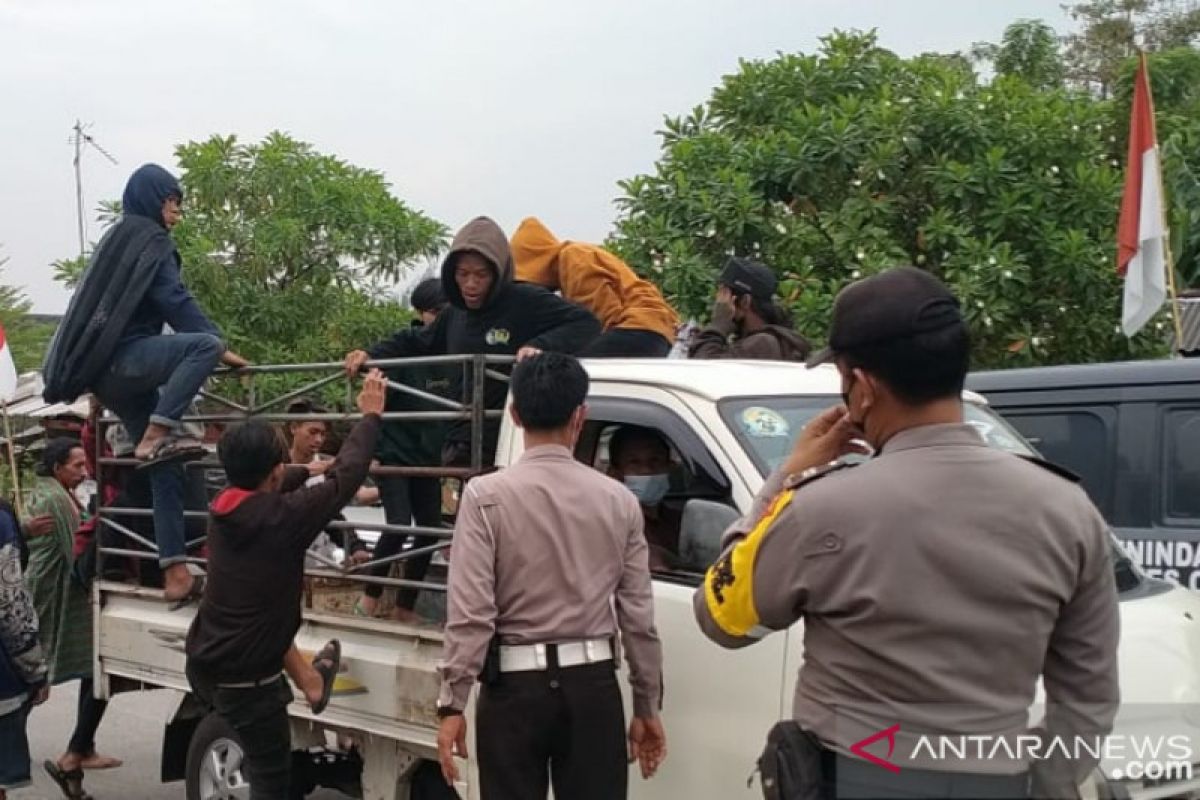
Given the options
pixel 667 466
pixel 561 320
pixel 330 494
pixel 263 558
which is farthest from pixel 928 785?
pixel 561 320

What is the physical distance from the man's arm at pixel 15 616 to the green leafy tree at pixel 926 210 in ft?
13.9

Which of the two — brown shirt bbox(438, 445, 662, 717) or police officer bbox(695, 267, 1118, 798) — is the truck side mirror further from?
police officer bbox(695, 267, 1118, 798)

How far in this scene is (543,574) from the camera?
3.42 metres

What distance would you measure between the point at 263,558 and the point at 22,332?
2425 centimetres

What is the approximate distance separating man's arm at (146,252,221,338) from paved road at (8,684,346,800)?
6.35 ft

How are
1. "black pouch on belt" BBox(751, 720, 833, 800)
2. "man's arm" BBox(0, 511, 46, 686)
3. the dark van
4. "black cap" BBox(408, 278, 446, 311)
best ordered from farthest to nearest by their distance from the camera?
"black cap" BBox(408, 278, 446, 311), the dark van, "man's arm" BBox(0, 511, 46, 686), "black pouch on belt" BBox(751, 720, 833, 800)

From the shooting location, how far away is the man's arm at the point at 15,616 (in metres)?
5.27

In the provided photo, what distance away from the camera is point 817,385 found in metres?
4.04

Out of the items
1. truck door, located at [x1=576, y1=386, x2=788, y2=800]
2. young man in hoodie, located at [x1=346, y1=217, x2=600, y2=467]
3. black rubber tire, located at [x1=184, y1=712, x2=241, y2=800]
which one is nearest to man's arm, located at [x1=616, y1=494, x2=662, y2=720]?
truck door, located at [x1=576, y1=386, x2=788, y2=800]

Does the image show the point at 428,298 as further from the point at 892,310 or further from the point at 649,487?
the point at 892,310

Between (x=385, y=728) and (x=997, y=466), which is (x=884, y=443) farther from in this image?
(x=385, y=728)

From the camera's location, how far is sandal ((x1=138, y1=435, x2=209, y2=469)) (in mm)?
5195

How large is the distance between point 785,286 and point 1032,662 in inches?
238

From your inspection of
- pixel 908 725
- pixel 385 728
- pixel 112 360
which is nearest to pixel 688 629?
pixel 385 728
